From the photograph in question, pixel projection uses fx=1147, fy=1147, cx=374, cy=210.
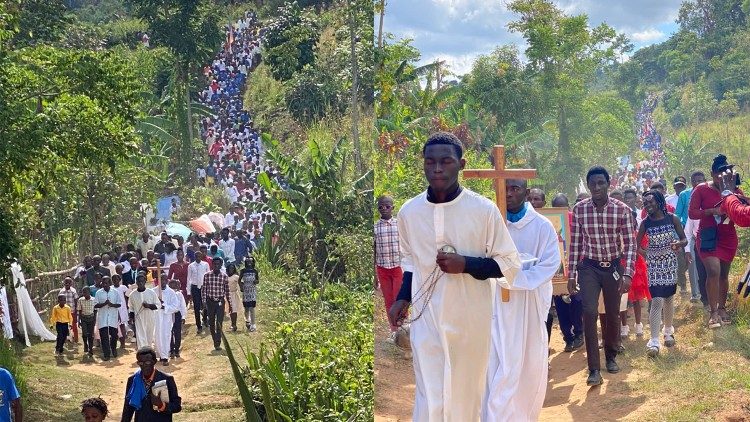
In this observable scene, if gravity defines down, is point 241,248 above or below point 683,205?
below

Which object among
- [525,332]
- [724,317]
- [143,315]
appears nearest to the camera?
[525,332]

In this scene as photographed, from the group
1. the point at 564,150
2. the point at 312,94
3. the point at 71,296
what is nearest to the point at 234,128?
the point at 312,94

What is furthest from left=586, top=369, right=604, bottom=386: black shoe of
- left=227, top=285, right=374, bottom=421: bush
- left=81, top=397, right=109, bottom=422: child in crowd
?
left=81, top=397, right=109, bottom=422: child in crowd

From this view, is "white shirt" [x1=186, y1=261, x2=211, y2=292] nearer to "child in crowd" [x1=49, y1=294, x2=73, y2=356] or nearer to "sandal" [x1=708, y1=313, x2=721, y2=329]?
"child in crowd" [x1=49, y1=294, x2=73, y2=356]

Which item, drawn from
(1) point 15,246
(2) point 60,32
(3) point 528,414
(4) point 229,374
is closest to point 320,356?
(4) point 229,374

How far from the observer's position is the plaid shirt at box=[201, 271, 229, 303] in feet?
21.8

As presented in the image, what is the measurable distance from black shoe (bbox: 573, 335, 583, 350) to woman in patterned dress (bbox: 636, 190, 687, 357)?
52 cm

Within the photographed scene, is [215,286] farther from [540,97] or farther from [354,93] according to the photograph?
[540,97]

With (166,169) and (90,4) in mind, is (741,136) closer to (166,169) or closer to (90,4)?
(166,169)

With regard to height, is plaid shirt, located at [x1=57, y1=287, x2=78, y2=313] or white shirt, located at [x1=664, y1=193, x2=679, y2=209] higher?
white shirt, located at [x1=664, y1=193, x2=679, y2=209]

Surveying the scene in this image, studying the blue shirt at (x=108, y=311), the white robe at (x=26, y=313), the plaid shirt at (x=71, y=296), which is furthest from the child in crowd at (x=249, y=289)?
the white robe at (x=26, y=313)

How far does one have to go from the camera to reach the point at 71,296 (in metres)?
6.94

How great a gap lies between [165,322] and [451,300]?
2.56 metres

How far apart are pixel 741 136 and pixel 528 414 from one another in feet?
6.99
